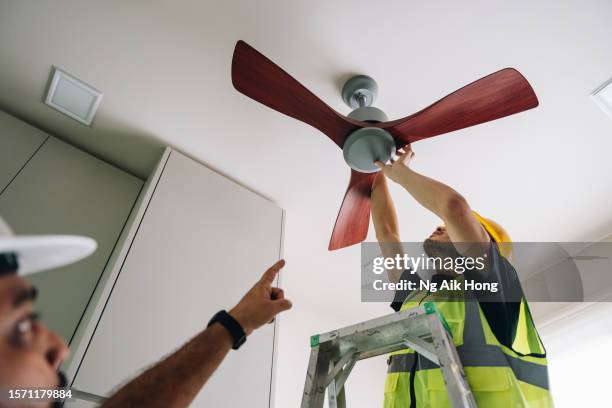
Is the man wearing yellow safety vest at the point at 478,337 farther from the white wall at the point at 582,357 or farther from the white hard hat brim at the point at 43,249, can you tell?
the white wall at the point at 582,357

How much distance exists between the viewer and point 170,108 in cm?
163

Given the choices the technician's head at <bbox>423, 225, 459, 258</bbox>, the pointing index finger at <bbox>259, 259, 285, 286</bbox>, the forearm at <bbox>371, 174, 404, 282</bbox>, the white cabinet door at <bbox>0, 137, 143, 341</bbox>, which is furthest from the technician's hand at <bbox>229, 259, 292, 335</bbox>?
the white cabinet door at <bbox>0, 137, 143, 341</bbox>

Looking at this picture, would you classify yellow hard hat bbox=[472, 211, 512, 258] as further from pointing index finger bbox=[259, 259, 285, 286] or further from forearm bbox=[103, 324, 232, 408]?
forearm bbox=[103, 324, 232, 408]

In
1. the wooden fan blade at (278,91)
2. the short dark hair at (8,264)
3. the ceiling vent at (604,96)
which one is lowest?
→ the short dark hair at (8,264)

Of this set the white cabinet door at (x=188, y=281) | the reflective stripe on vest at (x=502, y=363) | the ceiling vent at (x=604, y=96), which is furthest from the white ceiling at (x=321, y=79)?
the reflective stripe on vest at (x=502, y=363)

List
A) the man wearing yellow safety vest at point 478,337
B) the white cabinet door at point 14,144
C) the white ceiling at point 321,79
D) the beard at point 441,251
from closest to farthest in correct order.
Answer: the man wearing yellow safety vest at point 478,337
the beard at point 441,251
the white ceiling at point 321,79
the white cabinet door at point 14,144

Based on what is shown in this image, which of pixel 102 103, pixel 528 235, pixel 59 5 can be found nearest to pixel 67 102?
pixel 102 103

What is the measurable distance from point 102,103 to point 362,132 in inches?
47.0

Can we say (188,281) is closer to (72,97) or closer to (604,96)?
(72,97)

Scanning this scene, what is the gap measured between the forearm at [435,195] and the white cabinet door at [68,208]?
1315 millimetres

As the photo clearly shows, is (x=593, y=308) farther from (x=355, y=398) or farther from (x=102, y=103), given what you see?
(x=102, y=103)

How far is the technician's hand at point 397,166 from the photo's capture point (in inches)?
47.0

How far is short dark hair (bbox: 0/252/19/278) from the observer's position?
0.35 meters

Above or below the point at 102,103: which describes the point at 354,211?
below
